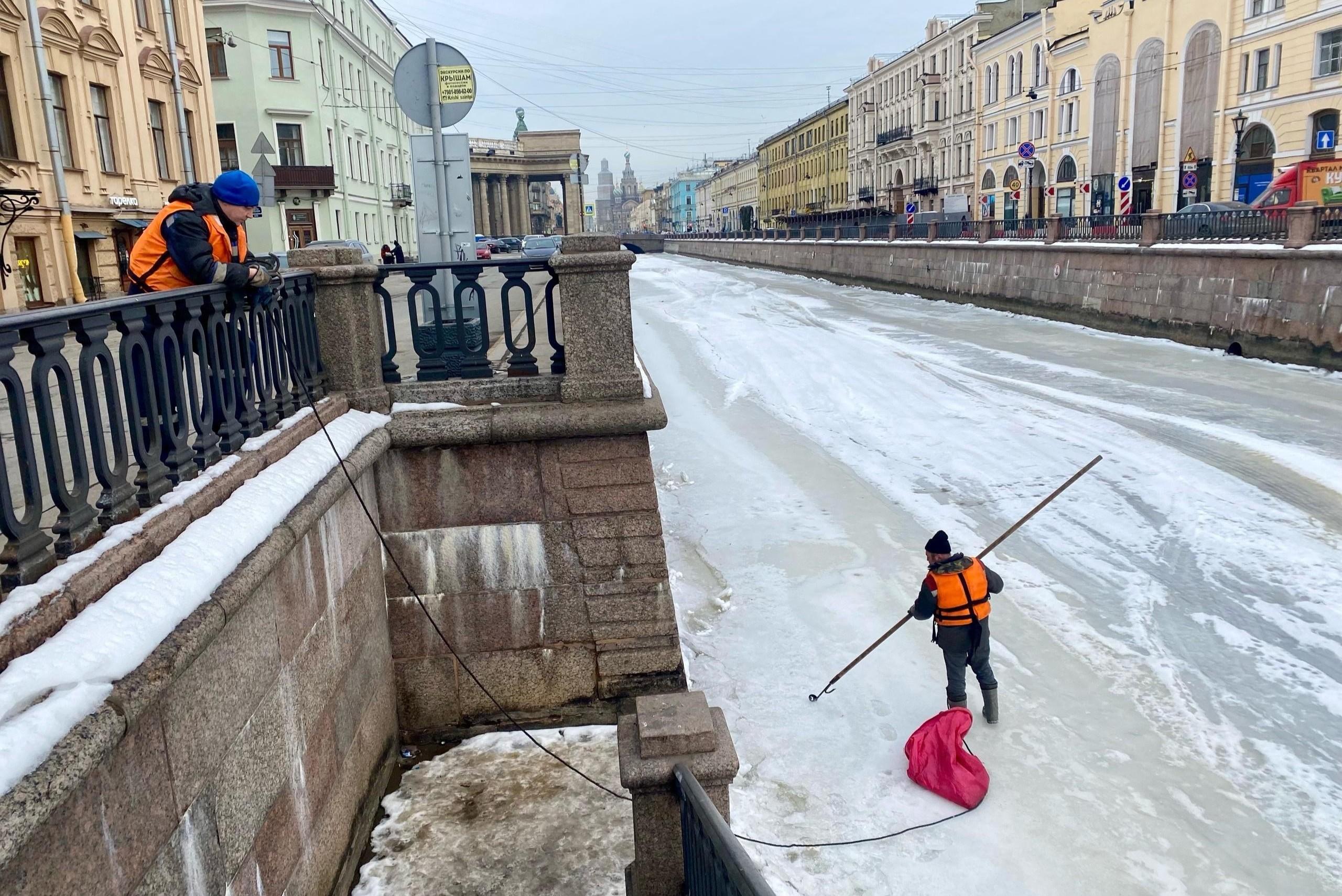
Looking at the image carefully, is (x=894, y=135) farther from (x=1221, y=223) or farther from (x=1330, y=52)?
(x=1221, y=223)

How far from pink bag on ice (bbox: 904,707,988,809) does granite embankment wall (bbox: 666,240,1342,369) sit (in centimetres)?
1419

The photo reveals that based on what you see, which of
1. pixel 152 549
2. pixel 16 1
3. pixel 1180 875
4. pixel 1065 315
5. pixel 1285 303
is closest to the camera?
pixel 152 549

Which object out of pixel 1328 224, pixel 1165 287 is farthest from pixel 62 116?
pixel 1328 224

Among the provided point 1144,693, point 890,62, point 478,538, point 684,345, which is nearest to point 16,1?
point 684,345

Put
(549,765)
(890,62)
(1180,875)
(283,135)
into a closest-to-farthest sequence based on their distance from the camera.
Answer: (1180,875) → (549,765) → (283,135) → (890,62)

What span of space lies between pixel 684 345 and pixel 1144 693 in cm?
1584

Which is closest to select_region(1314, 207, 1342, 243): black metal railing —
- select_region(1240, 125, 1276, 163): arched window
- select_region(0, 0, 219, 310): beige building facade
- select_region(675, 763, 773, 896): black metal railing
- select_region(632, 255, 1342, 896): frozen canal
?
select_region(632, 255, 1342, 896): frozen canal

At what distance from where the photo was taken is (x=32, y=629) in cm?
261

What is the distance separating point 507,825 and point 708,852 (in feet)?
8.18

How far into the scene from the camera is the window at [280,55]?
42.3 meters

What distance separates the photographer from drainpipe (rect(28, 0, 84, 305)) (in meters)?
21.1

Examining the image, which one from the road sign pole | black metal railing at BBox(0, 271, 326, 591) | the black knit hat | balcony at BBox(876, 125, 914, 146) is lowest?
the black knit hat

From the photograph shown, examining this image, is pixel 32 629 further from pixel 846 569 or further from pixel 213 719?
pixel 846 569

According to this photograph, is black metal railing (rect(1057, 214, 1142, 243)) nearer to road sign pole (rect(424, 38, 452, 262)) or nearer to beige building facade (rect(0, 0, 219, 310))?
road sign pole (rect(424, 38, 452, 262))
